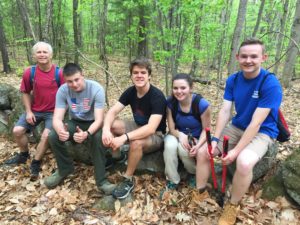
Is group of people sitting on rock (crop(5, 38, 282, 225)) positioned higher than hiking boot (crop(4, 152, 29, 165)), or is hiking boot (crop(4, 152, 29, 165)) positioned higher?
group of people sitting on rock (crop(5, 38, 282, 225))

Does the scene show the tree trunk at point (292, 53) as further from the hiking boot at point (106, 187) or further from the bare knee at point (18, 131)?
the bare knee at point (18, 131)

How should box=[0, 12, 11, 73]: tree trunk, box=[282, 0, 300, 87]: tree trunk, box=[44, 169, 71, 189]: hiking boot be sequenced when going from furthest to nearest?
box=[0, 12, 11, 73]: tree trunk < box=[282, 0, 300, 87]: tree trunk < box=[44, 169, 71, 189]: hiking boot

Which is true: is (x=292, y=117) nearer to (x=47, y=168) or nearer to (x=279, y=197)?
(x=279, y=197)

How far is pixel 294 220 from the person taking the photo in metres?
3.32

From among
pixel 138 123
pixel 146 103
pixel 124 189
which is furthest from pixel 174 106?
pixel 124 189

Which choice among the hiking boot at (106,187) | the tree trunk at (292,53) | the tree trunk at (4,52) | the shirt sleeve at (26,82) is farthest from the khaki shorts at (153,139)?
the tree trunk at (4,52)

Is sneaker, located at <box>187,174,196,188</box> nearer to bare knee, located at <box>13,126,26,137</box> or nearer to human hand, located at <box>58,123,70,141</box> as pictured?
human hand, located at <box>58,123,70,141</box>

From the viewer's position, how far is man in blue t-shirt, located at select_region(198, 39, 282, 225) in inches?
124

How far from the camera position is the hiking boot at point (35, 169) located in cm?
447

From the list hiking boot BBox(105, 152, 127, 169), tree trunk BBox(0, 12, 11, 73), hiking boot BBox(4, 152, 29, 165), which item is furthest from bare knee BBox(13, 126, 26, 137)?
tree trunk BBox(0, 12, 11, 73)

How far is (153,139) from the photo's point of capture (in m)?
3.88

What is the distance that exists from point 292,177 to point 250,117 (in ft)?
3.18

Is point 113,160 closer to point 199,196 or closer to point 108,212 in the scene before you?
point 108,212

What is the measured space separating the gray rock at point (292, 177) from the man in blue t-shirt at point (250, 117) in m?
0.47
